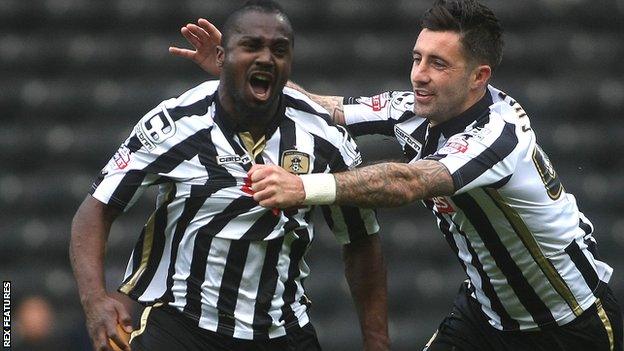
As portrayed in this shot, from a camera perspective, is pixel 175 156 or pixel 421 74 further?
pixel 421 74

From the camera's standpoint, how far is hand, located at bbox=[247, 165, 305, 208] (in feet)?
13.4

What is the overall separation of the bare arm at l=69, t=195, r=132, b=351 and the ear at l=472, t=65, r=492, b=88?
1.33 m

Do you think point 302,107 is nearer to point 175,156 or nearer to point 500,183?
point 175,156

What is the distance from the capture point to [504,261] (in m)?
4.91

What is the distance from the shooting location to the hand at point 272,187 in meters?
4.09

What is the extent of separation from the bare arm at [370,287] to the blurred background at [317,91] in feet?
10.8

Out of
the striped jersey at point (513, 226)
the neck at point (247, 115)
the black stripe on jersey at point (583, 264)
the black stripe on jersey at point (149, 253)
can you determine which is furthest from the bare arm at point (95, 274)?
the black stripe on jersey at point (583, 264)

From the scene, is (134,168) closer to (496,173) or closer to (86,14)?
(496,173)

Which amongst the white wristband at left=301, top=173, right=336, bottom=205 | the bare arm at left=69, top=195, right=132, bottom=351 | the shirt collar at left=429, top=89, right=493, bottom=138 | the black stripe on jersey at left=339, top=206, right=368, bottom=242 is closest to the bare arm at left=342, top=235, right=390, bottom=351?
the black stripe on jersey at left=339, top=206, right=368, bottom=242

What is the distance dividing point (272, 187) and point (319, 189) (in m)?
0.22

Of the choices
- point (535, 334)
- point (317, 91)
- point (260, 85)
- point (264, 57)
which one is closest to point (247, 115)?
point (260, 85)

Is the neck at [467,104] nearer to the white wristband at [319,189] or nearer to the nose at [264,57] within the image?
the nose at [264,57]

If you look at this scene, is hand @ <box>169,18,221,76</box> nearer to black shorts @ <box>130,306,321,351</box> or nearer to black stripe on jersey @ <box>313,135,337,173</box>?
black stripe on jersey @ <box>313,135,337,173</box>

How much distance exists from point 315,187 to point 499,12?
16.5 feet
